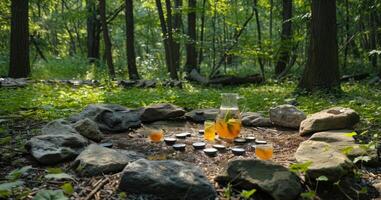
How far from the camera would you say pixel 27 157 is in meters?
3.12

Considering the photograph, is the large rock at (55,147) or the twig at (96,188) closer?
the twig at (96,188)

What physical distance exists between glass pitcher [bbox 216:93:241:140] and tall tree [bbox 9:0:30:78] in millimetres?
7529

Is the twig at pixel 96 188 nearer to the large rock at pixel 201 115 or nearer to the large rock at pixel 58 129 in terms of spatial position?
the large rock at pixel 58 129

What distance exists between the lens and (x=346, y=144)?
3.36 meters

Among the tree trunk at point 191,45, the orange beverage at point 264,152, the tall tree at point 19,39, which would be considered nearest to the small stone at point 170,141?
the orange beverage at point 264,152

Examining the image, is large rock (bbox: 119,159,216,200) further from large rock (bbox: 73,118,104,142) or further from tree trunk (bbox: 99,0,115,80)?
tree trunk (bbox: 99,0,115,80)

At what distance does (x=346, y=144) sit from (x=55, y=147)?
238cm

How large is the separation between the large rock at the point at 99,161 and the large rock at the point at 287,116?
6.93 feet

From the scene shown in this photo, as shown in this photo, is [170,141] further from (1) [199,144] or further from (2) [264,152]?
(2) [264,152]

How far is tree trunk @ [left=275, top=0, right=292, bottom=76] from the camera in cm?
1253

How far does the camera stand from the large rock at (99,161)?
2.76 m

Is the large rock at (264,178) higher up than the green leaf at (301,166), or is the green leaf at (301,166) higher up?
the green leaf at (301,166)

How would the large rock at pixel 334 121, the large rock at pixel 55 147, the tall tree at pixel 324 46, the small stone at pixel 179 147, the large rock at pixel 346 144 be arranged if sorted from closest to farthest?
the large rock at pixel 55 147
the large rock at pixel 346 144
the small stone at pixel 179 147
the large rock at pixel 334 121
the tall tree at pixel 324 46

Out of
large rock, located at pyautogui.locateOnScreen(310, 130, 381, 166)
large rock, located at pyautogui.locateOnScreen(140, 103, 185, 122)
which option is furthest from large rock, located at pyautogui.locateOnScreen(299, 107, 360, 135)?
large rock, located at pyautogui.locateOnScreen(140, 103, 185, 122)
